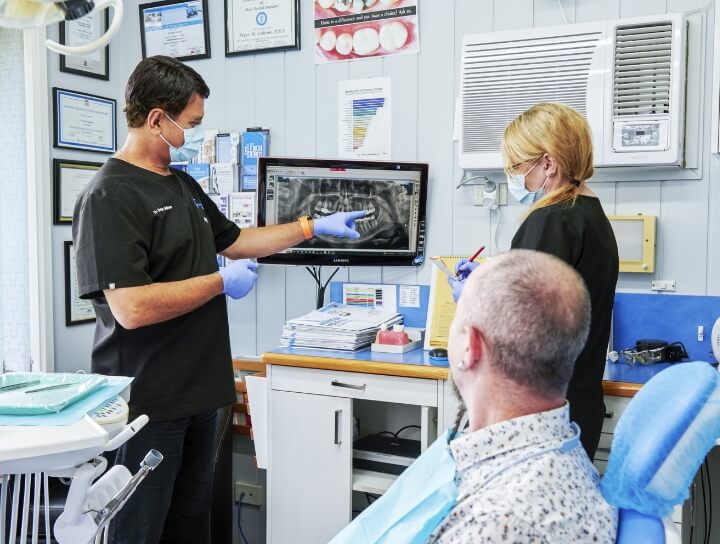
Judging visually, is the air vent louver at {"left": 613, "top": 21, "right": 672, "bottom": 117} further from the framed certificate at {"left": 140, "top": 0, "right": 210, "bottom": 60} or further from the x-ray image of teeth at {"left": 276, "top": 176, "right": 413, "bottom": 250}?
the framed certificate at {"left": 140, "top": 0, "right": 210, "bottom": 60}

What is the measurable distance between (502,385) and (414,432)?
6.33 ft

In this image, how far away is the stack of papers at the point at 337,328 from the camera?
103 inches

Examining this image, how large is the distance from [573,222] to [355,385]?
3.25ft

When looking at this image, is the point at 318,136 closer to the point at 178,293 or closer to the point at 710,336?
the point at 178,293

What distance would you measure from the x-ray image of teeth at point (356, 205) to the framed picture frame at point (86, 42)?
109 centimetres

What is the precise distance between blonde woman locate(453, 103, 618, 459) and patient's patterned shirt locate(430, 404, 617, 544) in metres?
0.75

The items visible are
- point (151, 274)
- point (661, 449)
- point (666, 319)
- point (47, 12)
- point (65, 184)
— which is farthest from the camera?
point (65, 184)

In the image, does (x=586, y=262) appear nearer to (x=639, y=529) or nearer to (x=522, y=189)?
(x=522, y=189)

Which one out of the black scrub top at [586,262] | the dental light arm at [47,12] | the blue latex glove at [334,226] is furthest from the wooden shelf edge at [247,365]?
the dental light arm at [47,12]

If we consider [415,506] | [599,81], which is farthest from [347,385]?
[415,506]

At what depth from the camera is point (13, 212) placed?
303 cm

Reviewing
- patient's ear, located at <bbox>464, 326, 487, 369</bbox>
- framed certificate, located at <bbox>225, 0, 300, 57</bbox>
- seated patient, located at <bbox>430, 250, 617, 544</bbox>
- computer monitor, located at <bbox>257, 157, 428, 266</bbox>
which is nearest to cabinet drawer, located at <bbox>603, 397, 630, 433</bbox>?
computer monitor, located at <bbox>257, 157, 428, 266</bbox>

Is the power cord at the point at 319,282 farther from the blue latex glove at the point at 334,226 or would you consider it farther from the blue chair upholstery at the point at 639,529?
the blue chair upholstery at the point at 639,529

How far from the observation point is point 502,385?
40.9 inches
